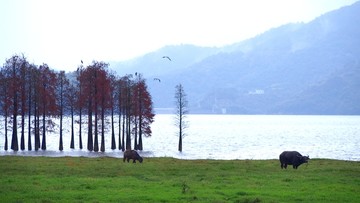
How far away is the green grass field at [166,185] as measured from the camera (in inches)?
1203

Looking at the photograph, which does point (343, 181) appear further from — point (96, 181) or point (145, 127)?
point (145, 127)

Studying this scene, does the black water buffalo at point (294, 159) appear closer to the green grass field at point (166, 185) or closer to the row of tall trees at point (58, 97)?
the green grass field at point (166, 185)

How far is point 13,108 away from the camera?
9200cm

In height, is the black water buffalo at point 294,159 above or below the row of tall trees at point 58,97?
below

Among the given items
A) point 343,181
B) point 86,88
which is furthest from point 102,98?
point 343,181

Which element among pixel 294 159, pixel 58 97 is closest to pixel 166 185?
pixel 294 159

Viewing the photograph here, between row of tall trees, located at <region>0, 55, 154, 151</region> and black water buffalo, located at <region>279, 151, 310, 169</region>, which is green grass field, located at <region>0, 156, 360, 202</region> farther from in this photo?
row of tall trees, located at <region>0, 55, 154, 151</region>

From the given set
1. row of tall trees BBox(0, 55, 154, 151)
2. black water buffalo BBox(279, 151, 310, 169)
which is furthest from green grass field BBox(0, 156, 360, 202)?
row of tall trees BBox(0, 55, 154, 151)

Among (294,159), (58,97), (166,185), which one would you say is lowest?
(166,185)

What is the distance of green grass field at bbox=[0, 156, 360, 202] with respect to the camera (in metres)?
30.6

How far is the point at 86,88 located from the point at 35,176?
2237 inches

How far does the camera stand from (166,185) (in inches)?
1409

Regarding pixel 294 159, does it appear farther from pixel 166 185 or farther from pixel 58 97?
pixel 58 97

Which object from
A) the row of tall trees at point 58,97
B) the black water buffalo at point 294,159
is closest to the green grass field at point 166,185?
the black water buffalo at point 294,159
